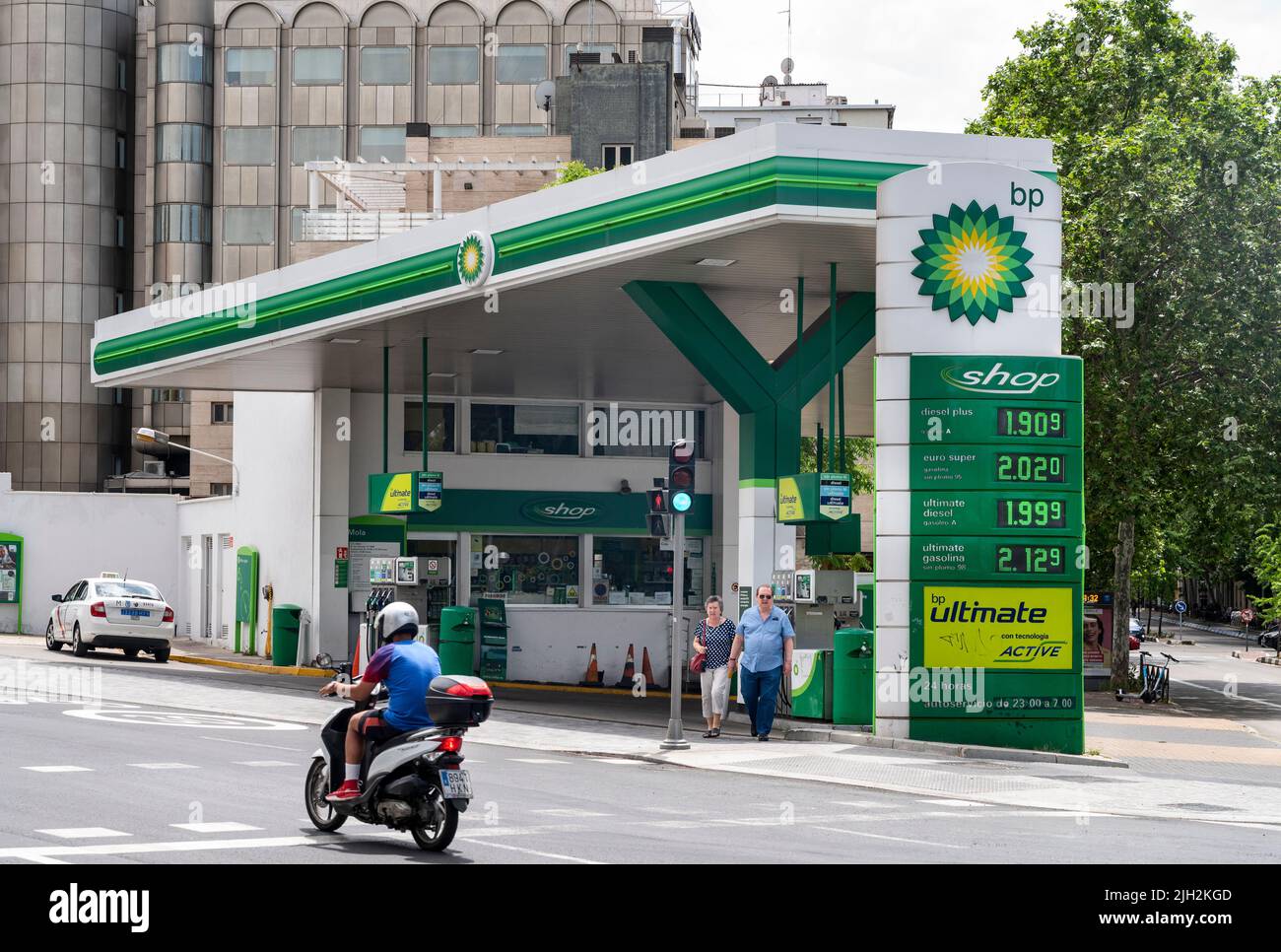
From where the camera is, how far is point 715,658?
2173cm

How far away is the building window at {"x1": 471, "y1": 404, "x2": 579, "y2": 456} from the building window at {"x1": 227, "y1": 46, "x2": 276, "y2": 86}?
196 feet

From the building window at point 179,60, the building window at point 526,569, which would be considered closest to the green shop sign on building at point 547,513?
the building window at point 526,569

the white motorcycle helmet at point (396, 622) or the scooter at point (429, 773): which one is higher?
the white motorcycle helmet at point (396, 622)

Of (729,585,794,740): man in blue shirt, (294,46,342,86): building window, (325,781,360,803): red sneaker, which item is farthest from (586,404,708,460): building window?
(294,46,342,86): building window

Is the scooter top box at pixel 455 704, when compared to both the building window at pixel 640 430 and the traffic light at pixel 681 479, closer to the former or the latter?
the traffic light at pixel 681 479

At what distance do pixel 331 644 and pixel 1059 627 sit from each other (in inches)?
656

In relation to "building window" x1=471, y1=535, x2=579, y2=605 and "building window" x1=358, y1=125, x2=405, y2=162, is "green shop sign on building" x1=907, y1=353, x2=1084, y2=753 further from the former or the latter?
"building window" x1=358, y1=125, x2=405, y2=162

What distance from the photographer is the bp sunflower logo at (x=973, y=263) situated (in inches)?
809

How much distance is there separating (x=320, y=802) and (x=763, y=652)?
917 centimetres

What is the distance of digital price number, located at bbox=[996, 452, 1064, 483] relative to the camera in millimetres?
20406

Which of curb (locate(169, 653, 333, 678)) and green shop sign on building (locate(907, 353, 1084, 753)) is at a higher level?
green shop sign on building (locate(907, 353, 1084, 753))

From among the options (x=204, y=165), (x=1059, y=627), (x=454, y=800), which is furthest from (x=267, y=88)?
(x=454, y=800)

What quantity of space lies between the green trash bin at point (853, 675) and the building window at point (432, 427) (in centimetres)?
1383
